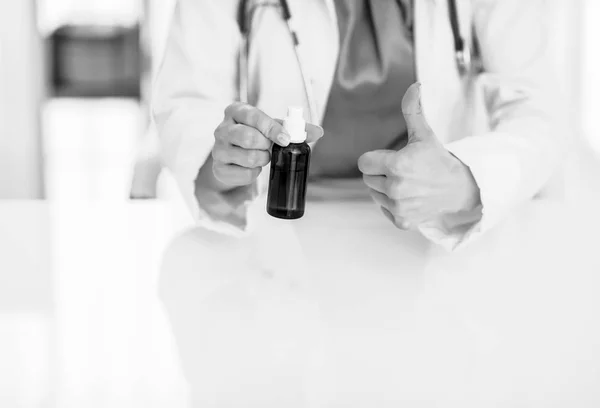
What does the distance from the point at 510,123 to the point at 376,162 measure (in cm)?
24

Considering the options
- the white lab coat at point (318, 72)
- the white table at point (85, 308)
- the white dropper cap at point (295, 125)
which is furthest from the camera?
the white lab coat at point (318, 72)

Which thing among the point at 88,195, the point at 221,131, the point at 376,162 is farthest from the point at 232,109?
the point at 88,195

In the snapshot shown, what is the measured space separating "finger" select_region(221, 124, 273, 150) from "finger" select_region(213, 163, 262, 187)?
1.7 inches

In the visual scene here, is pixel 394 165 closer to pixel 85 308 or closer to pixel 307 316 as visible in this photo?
pixel 307 316

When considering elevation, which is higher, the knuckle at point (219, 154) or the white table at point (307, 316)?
the knuckle at point (219, 154)

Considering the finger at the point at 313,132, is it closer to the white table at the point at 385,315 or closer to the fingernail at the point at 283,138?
the fingernail at the point at 283,138

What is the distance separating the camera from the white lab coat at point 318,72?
2.55 ft

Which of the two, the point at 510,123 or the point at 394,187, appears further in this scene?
the point at 510,123

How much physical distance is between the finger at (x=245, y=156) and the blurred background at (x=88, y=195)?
0.58 ft

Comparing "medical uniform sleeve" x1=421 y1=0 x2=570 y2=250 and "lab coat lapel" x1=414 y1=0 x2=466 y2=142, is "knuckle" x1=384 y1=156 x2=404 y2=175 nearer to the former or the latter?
"medical uniform sleeve" x1=421 y1=0 x2=570 y2=250

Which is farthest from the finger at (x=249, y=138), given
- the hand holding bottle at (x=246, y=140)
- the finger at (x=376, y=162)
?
the finger at (x=376, y=162)

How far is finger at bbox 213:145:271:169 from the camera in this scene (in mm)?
618

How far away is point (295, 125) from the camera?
1.89 feet

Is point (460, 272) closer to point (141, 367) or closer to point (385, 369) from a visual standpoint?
point (385, 369)
